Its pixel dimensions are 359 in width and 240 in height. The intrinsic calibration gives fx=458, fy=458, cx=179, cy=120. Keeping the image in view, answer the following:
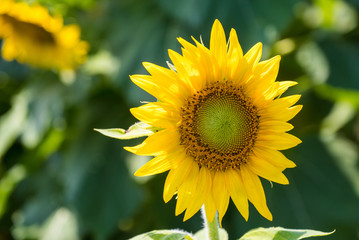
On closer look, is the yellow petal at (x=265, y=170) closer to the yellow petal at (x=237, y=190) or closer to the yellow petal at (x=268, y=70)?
the yellow petal at (x=237, y=190)

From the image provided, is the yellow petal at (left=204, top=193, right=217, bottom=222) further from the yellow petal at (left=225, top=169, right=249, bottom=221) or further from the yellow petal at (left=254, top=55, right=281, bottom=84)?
the yellow petal at (left=254, top=55, right=281, bottom=84)

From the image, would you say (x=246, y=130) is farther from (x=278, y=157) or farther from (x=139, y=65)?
(x=139, y=65)

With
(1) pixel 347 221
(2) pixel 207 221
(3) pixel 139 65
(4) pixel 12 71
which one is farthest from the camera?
(4) pixel 12 71

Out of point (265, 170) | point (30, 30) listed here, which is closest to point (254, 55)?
point (265, 170)

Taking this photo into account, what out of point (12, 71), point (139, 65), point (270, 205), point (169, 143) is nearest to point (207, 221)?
point (169, 143)

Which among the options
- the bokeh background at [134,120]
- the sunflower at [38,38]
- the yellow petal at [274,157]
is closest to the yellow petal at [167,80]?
the yellow petal at [274,157]
